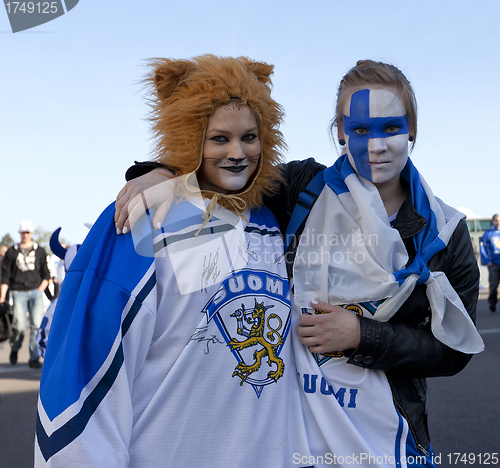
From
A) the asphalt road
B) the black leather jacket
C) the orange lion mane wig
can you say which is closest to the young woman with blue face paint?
the black leather jacket

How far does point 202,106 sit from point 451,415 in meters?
3.69

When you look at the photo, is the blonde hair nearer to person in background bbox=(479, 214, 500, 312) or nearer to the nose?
the nose

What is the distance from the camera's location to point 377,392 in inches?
73.4

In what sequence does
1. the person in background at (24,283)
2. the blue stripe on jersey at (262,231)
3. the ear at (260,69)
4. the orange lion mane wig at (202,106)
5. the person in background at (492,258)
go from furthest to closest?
the person in background at (492,258)
the person in background at (24,283)
the ear at (260,69)
the blue stripe on jersey at (262,231)
the orange lion mane wig at (202,106)

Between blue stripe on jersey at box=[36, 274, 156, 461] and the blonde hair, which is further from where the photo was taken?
the blonde hair

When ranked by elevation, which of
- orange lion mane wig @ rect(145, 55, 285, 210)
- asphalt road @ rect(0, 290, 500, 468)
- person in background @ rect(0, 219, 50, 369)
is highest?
orange lion mane wig @ rect(145, 55, 285, 210)

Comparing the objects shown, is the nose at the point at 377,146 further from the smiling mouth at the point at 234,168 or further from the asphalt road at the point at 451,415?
the asphalt road at the point at 451,415

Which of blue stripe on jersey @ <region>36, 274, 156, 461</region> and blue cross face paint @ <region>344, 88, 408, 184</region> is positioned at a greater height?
blue cross face paint @ <region>344, 88, 408, 184</region>

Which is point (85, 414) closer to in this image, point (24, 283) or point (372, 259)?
point (372, 259)

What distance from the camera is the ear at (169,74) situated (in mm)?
1869

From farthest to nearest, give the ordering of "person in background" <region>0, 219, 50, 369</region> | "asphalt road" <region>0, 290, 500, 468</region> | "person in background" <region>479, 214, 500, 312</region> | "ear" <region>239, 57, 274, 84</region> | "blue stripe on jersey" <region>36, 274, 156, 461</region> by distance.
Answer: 1. "person in background" <region>479, 214, 500, 312</region>
2. "person in background" <region>0, 219, 50, 369</region>
3. "asphalt road" <region>0, 290, 500, 468</region>
4. "ear" <region>239, 57, 274, 84</region>
5. "blue stripe on jersey" <region>36, 274, 156, 461</region>

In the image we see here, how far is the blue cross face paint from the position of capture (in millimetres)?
1991

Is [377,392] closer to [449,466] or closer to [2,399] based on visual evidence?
[449,466]

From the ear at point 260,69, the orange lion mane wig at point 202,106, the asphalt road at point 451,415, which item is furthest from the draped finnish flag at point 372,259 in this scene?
the asphalt road at point 451,415
